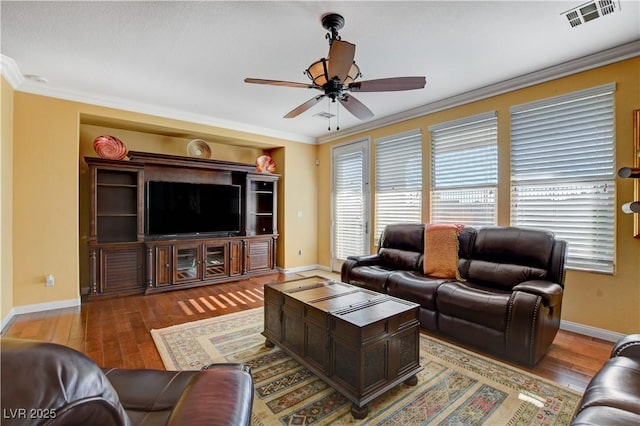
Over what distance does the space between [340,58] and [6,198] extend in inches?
152

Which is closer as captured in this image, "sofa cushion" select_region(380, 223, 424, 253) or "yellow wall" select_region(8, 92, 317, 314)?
"yellow wall" select_region(8, 92, 317, 314)

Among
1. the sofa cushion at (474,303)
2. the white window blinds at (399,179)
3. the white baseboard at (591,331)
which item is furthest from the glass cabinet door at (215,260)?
the white baseboard at (591,331)

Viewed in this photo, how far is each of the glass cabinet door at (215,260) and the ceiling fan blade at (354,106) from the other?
3.26m

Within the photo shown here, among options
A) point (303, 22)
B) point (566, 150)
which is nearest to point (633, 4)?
point (566, 150)

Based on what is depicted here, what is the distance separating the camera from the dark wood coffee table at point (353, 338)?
1831 millimetres

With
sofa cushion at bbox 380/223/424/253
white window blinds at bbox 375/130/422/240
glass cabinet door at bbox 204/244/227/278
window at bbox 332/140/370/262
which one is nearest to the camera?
sofa cushion at bbox 380/223/424/253

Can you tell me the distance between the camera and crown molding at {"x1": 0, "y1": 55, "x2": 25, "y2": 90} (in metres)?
2.91

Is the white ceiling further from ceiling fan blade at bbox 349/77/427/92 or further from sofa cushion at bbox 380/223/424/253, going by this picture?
sofa cushion at bbox 380/223/424/253

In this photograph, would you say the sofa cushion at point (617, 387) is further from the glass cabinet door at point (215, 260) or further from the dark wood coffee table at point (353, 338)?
the glass cabinet door at point (215, 260)

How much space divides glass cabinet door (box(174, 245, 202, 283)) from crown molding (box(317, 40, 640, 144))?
3.63m

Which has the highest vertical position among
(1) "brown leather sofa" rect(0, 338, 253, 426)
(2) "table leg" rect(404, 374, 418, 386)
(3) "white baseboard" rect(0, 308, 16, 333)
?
(1) "brown leather sofa" rect(0, 338, 253, 426)

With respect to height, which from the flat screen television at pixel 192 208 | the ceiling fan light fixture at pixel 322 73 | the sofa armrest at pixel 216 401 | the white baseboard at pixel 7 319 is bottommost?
the white baseboard at pixel 7 319

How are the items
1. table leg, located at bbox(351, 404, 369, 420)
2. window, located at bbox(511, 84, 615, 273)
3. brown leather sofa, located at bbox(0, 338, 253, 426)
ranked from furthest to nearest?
window, located at bbox(511, 84, 615, 273), table leg, located at bbox(351, 404, 369, 420), brown leather sofa, located at bbox(0, 338, 253, 426)

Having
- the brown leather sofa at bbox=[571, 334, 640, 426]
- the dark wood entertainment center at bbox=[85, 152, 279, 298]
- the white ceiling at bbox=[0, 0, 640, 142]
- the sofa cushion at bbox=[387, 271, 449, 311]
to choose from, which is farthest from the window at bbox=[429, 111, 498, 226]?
the dark wood entertainment center at bbox=[85, 152, 279, 298]
